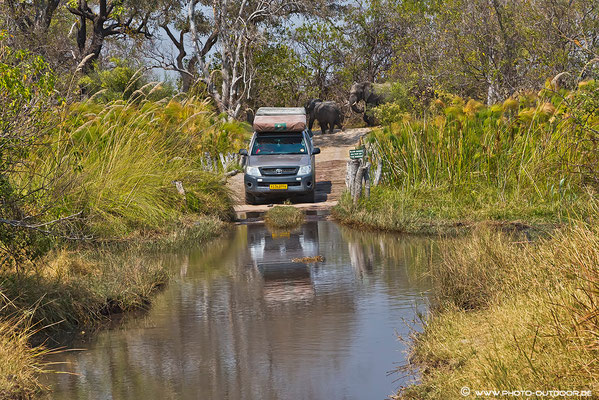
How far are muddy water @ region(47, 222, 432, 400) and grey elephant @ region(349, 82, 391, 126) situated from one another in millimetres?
24248

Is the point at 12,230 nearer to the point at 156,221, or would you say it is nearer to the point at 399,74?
the point at 156,221

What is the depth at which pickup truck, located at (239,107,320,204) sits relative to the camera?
69.8ft

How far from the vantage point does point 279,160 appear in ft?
71.0

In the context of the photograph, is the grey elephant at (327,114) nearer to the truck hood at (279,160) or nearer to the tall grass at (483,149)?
the truck hood at (279,160)

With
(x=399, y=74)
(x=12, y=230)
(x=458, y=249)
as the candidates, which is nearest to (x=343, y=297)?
(x=458, y=249)

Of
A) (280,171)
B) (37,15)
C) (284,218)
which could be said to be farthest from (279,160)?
(37,15)

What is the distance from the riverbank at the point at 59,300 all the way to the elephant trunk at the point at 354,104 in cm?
2673

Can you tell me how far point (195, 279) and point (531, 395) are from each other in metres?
7.47

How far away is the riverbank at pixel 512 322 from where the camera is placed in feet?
18.2

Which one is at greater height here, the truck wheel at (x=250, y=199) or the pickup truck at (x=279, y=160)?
the pickup truck at (x=279, y=160)

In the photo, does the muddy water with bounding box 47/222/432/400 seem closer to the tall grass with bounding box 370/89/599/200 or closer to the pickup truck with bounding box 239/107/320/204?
the tall grass with bounding box 370/89/599/200

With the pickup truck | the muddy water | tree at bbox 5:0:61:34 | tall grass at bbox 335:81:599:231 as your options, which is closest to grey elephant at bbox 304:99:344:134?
tree at bbox 5:0:61:34

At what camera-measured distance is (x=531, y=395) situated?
5168 mm

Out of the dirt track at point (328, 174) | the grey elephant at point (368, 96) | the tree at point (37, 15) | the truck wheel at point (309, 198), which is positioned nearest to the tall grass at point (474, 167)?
the truck wheel at point (309, 198)
